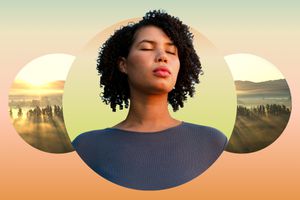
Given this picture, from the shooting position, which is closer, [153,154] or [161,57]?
[161,57]

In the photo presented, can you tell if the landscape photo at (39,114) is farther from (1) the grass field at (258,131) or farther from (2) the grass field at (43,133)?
(1) the grass field at (258,131)

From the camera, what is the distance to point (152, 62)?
5223 millimetres

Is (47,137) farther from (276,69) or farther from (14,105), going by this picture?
(276,69)

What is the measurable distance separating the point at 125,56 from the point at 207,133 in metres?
1.02

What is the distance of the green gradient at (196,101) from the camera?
5.56 metres

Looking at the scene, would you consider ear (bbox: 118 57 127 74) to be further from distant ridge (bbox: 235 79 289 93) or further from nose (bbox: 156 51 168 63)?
distant ridge (bbox: 235 79 289 93)

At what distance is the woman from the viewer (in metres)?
5.29

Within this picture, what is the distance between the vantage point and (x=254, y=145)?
5816 millimetres

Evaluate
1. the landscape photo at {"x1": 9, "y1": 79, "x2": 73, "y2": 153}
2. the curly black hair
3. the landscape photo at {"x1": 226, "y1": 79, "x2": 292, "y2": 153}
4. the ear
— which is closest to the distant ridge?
the landscape photo at {"x1": 226, "y1": 79, "x2": 292, "y2": 153}

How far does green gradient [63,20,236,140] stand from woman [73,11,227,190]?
76 millimetres

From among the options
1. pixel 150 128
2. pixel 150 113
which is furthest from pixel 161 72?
pixel 150 128

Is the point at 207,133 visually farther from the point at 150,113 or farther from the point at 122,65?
the point at 122,65

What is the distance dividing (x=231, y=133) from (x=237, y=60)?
0.67 m

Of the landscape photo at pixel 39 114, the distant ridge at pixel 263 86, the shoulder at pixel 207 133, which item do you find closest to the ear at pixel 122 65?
the landscape photo at pixel 39 114
